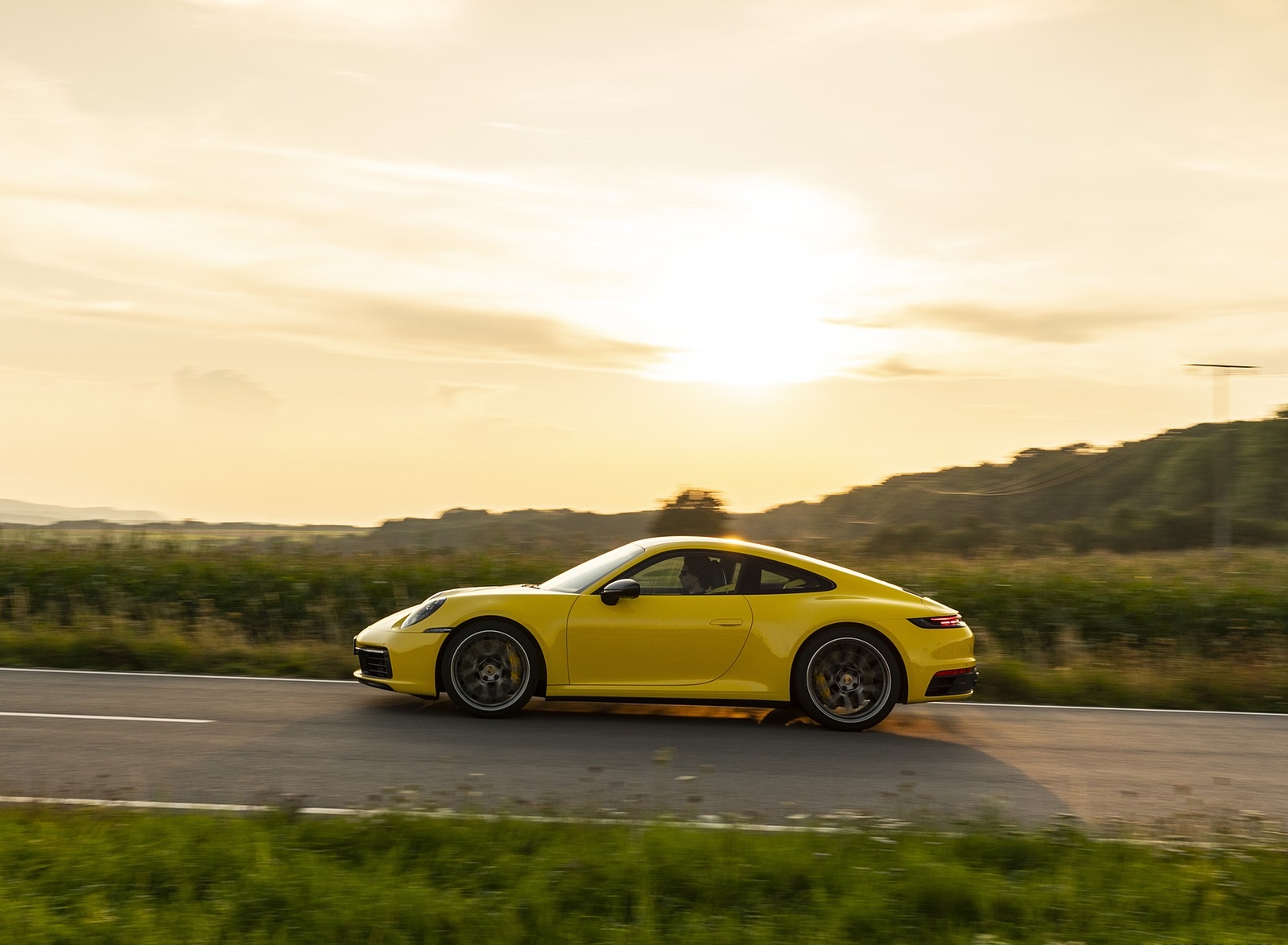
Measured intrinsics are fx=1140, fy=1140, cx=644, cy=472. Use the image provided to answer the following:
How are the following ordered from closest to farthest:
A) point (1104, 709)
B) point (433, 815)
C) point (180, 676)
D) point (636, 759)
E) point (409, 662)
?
point (433, 815), point (636, 759), point (409, 662), point (1104, 709), point (180, 676)

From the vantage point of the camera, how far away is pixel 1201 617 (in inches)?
611

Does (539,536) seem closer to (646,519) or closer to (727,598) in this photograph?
(727,598)

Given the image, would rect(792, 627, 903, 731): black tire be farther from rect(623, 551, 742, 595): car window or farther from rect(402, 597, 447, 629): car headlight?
rect(402, 597, 447, 629): car headlight

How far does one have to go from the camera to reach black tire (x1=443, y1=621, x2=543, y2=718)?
8.89 m

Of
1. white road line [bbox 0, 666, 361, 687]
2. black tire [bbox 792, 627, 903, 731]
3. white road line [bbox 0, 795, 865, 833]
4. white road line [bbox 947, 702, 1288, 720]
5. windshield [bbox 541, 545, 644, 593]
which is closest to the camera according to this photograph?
white road line [bbox 0, 795, 865, 833]

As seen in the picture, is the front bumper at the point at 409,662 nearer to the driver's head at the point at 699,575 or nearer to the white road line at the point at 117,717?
the white road line at the point at 117,717

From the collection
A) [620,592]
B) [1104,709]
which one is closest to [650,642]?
[620,592]

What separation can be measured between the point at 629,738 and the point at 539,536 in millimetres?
11698

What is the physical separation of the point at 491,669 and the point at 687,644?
61.4 inches

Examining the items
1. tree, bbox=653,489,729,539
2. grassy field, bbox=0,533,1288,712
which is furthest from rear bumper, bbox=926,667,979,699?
tree, bbox=653,489,729,539

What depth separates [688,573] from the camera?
29.9 ft

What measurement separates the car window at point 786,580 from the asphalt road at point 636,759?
1.09 meters

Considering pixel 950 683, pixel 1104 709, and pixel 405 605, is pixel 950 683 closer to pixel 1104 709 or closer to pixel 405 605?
pixel 1104 709

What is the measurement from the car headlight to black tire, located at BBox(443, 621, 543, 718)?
304 millimetres
